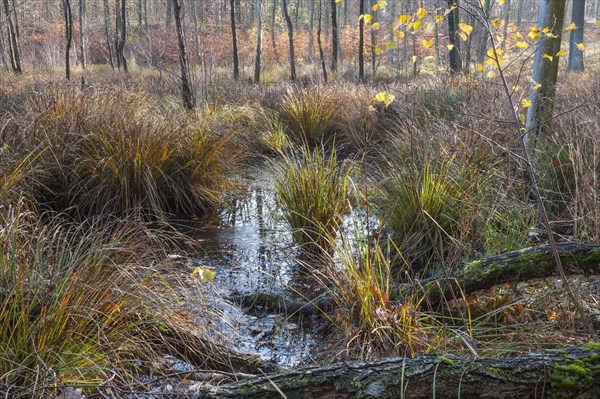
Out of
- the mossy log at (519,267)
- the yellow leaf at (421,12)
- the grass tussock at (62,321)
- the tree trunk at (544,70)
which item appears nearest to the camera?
the grass tussock at (62,321)

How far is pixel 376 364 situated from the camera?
6.40 ft

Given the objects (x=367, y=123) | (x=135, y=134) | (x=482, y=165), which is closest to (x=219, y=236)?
(x=135, y=134)

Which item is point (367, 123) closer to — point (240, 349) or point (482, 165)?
point (482, 165)

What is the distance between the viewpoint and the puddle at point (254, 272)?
345cm

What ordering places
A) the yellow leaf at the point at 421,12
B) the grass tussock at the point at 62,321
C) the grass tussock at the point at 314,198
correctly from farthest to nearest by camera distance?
the grass tussock at the point at 314,198 < the yellow leaf at the point at 421,12 < the grass tussock at the point at 62,321

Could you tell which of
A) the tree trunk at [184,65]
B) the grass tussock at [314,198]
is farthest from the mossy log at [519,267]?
the tree trunk at [184,65]

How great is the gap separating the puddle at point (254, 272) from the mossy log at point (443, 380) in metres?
1.23

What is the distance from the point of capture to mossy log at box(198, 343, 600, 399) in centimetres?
185

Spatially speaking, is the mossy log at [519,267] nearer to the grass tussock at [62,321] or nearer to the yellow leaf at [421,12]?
the yellow leaf at [421,12]

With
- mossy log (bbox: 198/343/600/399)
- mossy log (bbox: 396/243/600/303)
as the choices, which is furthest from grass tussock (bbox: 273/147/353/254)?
mossy log (bbox: 198/343/600/399)

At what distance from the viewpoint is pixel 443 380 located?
1.88 metres

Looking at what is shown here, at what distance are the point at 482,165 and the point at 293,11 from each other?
43672mm

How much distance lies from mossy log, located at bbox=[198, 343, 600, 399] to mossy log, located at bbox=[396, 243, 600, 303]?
925 mm

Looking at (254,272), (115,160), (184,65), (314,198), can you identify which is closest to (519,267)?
(314,198)
